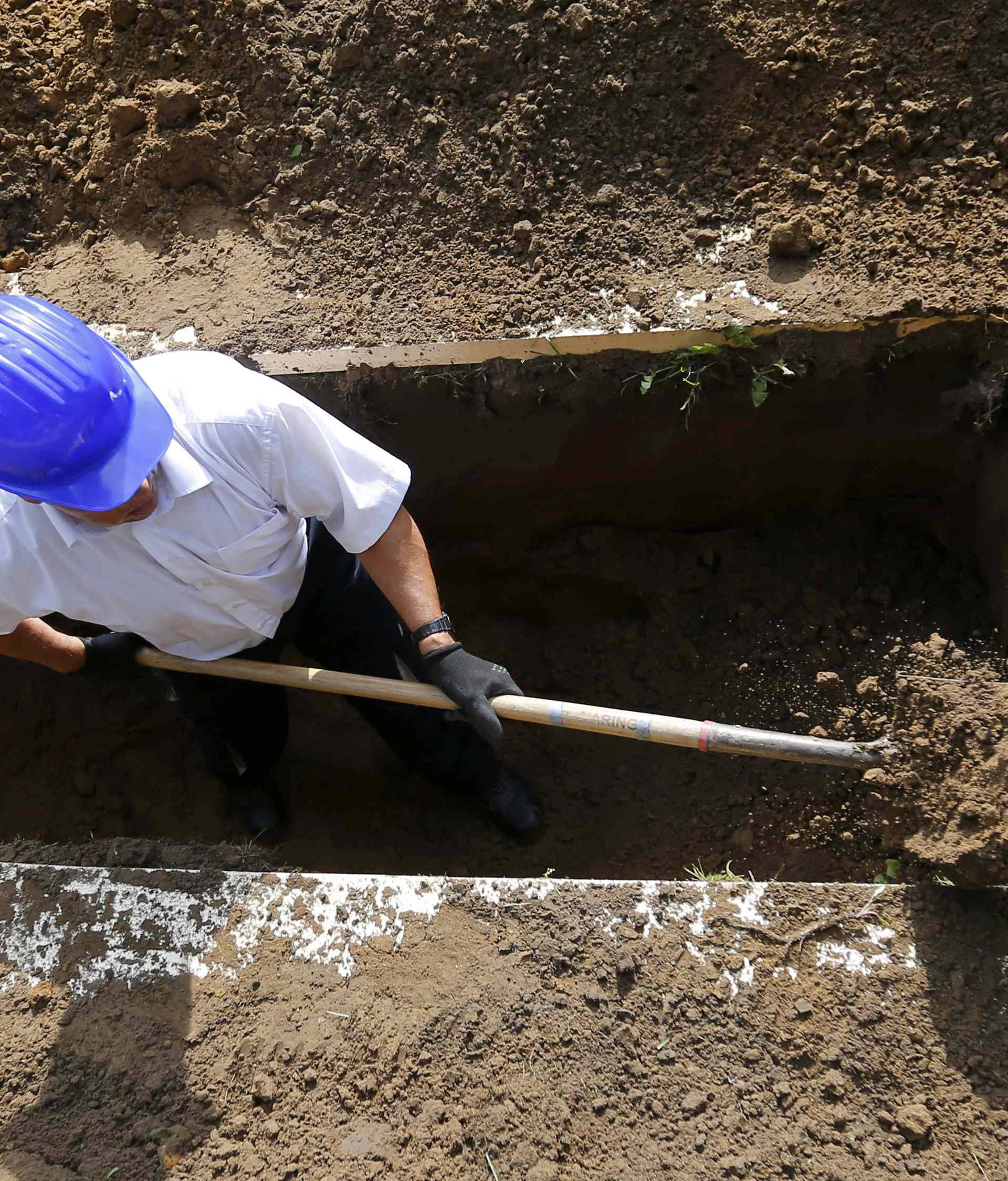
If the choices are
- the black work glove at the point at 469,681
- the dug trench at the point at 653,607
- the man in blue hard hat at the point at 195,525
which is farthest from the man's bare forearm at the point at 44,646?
the black work glove at the point at 469,681

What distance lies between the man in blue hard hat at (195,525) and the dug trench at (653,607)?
2.04ft

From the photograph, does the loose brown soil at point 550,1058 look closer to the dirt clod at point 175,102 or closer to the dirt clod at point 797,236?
the dirt clod at point 797,236

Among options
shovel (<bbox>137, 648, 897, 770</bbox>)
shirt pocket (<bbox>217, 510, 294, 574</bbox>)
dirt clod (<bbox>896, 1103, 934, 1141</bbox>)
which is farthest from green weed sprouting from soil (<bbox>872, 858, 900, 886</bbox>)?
shirt pocket (<bbox>217, 510, 294, 574</bbox>)

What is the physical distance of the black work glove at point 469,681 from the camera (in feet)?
7.17

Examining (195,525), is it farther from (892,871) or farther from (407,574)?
(892,871)

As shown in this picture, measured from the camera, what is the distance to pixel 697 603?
321cm

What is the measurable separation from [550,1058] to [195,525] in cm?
149

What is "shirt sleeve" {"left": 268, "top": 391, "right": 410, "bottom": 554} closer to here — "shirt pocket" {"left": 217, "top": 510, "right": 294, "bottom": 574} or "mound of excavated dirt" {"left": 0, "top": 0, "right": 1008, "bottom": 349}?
"shirt pocket" {"left": 217, "top": 510, "right": 294, "bottom": 574}

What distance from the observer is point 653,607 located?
10.7ft

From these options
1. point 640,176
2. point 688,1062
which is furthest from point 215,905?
point 640,176

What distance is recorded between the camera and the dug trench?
2.62 m

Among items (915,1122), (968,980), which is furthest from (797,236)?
(915,1122)

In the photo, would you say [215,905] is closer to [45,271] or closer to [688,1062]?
[688,1062]

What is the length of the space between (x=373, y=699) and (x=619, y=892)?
1134 millimetres
